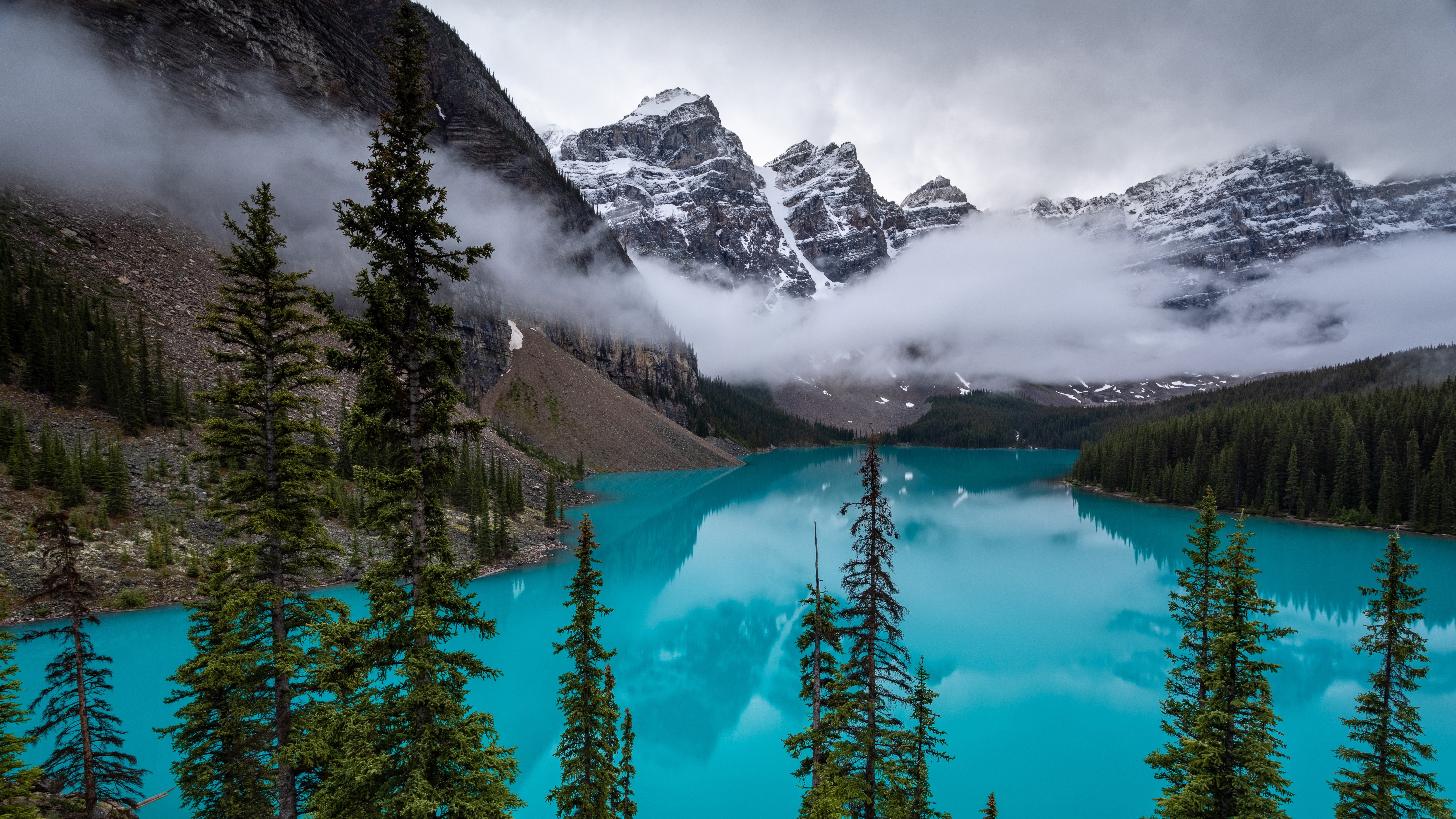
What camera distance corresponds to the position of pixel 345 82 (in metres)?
85.3

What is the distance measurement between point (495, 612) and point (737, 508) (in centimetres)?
4121

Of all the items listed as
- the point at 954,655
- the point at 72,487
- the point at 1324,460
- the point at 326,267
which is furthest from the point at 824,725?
the point at 326,267

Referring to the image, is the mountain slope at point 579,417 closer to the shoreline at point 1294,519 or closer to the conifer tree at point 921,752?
the shoreline at point 1294,519

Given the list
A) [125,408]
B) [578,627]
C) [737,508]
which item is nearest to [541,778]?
[578,627]

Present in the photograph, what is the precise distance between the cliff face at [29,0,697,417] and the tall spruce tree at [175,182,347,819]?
33733 mm

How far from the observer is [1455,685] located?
24484 millimetres

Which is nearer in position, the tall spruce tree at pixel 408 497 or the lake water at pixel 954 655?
the tall spruce tree at pixel 408 497

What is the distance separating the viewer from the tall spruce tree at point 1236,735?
9.13 metres

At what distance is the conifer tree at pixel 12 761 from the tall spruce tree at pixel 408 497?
303 centimetres

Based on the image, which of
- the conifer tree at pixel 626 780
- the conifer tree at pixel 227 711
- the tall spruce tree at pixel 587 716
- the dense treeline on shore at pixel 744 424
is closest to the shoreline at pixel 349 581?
the conifer tree at pixel 227 711

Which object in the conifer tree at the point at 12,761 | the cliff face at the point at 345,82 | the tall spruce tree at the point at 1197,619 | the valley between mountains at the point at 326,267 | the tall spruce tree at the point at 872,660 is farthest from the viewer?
the cliff face at the point at 345,82

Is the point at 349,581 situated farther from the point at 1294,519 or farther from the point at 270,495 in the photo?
the point at 1294,519

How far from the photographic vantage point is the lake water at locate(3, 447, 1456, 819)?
692 inches

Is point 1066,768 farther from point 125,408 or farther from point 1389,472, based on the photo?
point 1389,472
